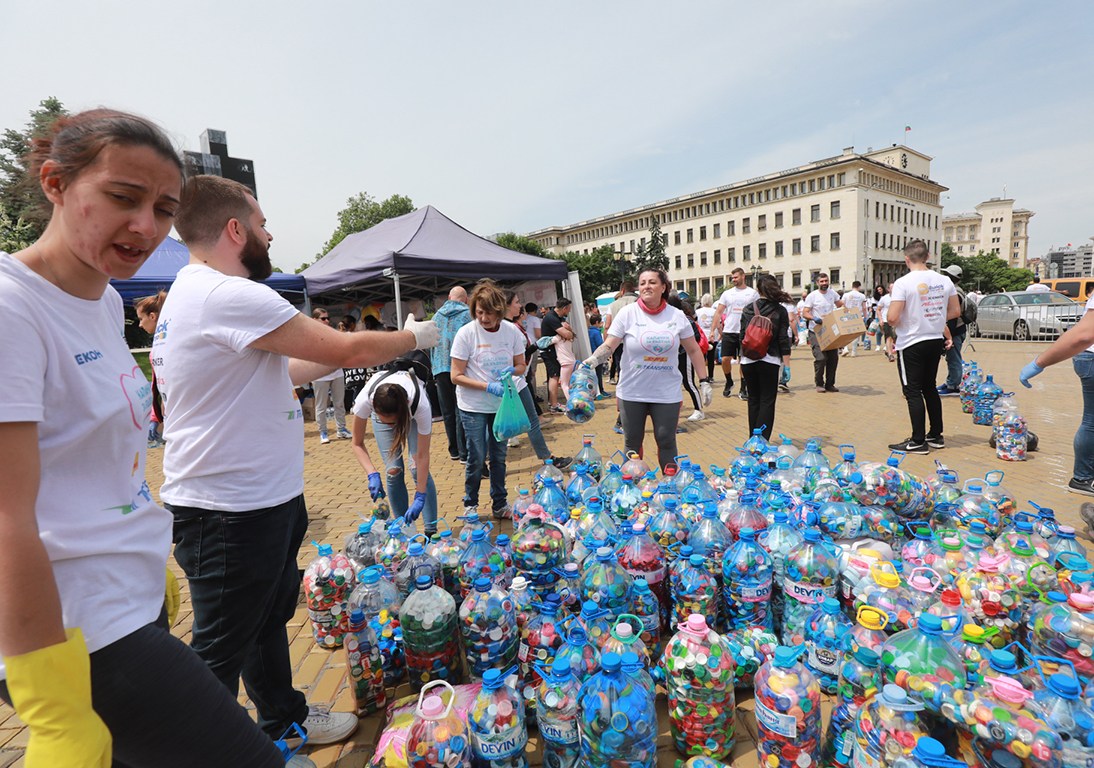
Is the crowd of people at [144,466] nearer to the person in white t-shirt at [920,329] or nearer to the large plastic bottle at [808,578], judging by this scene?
the large plastic bottle at [808,578]

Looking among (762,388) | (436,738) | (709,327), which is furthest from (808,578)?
(709,327)

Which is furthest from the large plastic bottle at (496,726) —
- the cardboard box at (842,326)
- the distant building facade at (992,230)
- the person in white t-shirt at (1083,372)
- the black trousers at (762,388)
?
the distant building facade at (992,230)

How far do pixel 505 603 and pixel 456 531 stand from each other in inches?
73.0

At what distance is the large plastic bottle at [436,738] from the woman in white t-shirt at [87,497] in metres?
0.62

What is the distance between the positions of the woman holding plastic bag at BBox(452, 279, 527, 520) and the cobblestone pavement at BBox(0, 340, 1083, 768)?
0.62 meters

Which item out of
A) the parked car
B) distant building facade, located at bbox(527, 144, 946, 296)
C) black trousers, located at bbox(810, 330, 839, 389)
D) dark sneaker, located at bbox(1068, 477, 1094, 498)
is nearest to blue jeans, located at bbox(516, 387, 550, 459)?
dark sneaker, located at bbox(1068, 477, 1094, 498)

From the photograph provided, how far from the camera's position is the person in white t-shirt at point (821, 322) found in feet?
30.3

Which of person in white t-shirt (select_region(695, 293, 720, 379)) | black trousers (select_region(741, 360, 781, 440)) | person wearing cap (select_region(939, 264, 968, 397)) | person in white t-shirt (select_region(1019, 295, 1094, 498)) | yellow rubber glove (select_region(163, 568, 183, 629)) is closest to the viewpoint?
yellow rubber glove (select_region(163, 568, 183, 629))

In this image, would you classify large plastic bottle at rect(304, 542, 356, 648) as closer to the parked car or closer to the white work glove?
the white work glove

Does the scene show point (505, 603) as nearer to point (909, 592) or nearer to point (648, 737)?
point (648, 737)

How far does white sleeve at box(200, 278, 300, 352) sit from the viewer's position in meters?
1.53

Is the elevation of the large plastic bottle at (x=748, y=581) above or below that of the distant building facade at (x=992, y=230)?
below

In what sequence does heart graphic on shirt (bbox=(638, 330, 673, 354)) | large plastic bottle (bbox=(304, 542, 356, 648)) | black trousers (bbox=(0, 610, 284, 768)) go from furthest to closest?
heart graphic on shirt (bbox=(638, 330, 673, 354))
large plastic bottle (bbox=(304, 542, 356, 648))
black trousers (bbox=(0, 610, 284, 768))

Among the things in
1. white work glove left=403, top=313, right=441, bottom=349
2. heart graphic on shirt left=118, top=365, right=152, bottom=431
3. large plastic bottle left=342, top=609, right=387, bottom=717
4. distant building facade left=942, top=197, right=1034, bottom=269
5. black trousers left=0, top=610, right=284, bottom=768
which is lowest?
large plastic bottle left=342, top=609, right=387, bottom=717
